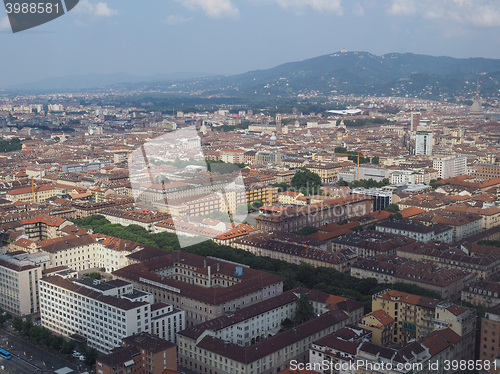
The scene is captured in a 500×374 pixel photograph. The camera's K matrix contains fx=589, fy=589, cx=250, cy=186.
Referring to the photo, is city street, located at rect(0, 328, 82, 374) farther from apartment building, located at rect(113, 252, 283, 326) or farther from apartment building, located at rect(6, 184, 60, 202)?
apartment building, located at rect(6, 184, 60, 202)

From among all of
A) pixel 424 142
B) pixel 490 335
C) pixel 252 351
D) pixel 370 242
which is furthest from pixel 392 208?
pixel 424 142

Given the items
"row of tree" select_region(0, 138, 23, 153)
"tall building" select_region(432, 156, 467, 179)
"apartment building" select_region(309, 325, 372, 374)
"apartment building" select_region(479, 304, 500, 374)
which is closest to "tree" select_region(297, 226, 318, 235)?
"apartment building" select_region(309, 325, 372, 374)

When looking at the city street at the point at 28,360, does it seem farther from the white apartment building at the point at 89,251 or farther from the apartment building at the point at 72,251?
the white apartment building at the point at 89,251

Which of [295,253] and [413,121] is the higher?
[413,121]

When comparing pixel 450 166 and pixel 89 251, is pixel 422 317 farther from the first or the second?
pixel 450 166

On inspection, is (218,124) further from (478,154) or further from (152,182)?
(152,182)
